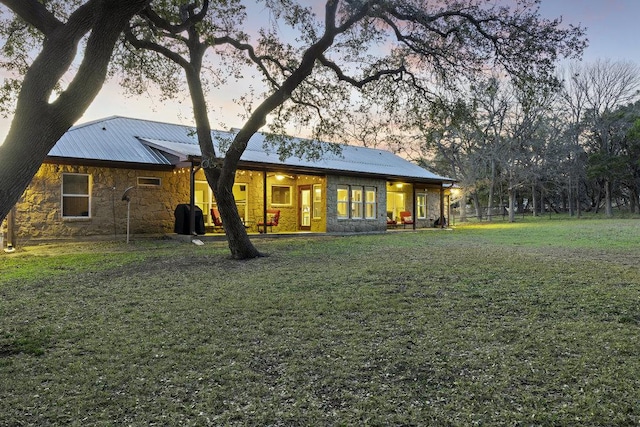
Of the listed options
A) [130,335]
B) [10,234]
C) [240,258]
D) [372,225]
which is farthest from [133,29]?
[372,225]

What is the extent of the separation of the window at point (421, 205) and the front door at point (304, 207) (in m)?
7.43

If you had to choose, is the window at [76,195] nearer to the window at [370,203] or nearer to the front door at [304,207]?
the front door at [304,207]

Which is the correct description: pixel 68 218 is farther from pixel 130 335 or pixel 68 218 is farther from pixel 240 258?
pixel 130 335

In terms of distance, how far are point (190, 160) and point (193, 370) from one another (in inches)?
407

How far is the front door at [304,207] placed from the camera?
58.5 ft

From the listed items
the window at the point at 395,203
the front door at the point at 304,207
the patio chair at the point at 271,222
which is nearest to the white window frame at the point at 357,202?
the front door at the point at 304,207

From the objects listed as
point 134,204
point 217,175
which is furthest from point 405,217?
point 217,175

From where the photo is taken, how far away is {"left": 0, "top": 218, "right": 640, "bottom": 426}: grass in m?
2.37

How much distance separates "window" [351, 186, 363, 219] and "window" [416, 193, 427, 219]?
588 centimetres

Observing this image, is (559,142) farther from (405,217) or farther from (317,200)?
(317,200)

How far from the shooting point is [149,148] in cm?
1459

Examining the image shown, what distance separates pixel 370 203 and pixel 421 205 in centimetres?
570

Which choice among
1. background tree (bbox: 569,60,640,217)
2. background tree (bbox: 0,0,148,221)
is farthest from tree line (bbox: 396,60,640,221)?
background tree (bbox: 0,0,148,221)

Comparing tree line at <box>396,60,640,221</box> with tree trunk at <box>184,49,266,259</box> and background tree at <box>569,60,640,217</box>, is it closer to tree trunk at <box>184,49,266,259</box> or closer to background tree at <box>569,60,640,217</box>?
background tree at <box>569,60,640,217</box>
